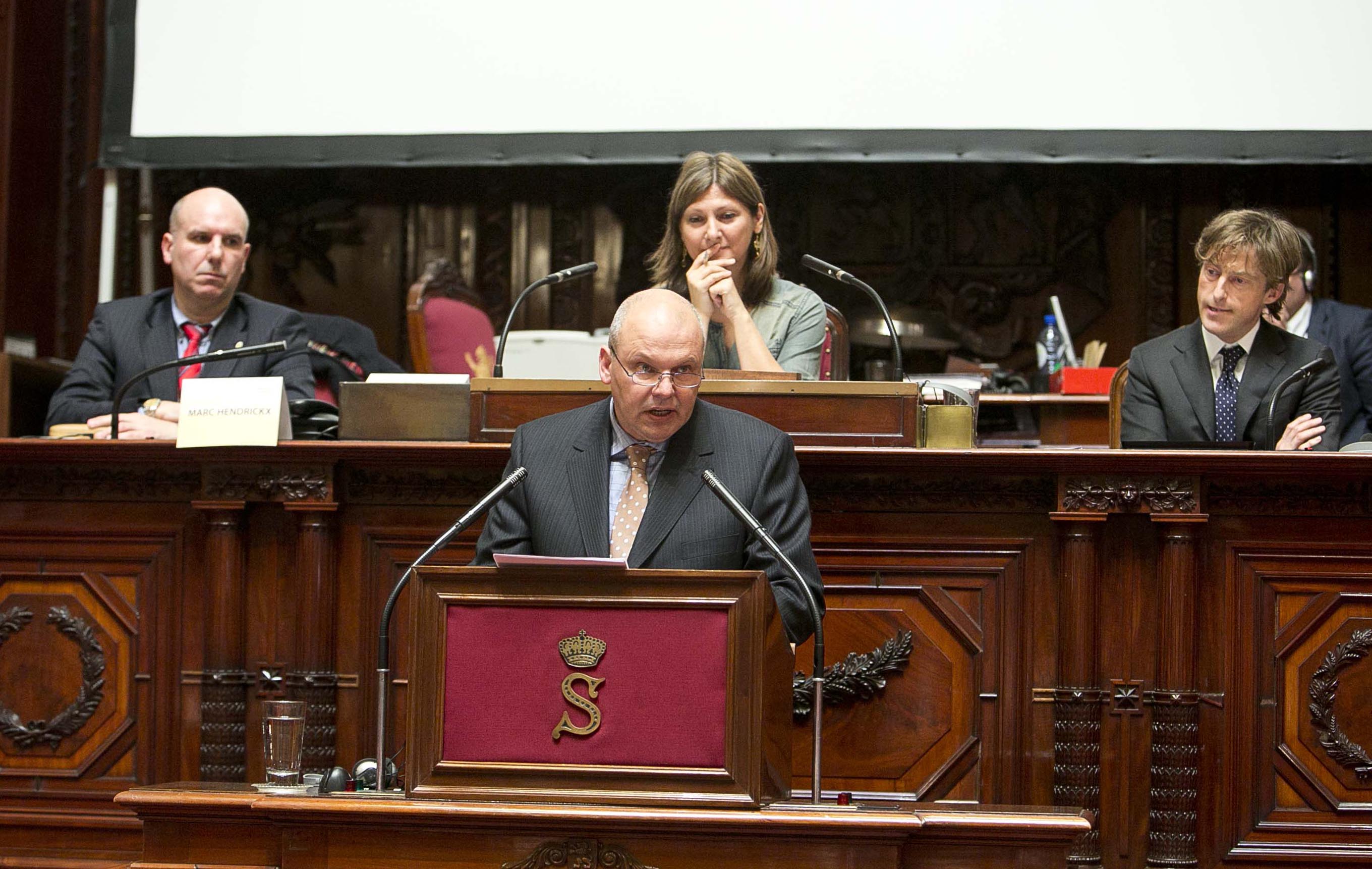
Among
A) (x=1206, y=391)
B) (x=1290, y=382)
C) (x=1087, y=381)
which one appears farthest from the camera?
(x=1087, y=381)

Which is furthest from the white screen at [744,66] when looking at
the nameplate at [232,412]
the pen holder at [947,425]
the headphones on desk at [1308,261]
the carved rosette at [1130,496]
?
the carved rosette at [1130,496]

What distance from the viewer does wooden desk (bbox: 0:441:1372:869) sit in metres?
3.12

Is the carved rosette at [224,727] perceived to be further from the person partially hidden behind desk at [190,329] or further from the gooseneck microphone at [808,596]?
the gooseneck microphone at [808,596]

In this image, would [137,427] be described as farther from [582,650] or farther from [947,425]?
[947,425]

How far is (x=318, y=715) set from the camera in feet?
10.8

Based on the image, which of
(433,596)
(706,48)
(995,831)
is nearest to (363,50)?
(706,48)

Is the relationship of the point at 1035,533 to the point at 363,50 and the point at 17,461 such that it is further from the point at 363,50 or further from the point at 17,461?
the point at 363,50

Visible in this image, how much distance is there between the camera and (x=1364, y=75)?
5465 millimetres

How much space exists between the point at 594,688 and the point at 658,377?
68 centimetres

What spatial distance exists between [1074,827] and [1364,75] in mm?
4075

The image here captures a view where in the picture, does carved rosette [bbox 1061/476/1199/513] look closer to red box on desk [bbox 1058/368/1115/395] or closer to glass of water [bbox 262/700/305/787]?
glass of water [bbox 262/700/305/787]

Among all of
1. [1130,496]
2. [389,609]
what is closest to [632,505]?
[389,609]

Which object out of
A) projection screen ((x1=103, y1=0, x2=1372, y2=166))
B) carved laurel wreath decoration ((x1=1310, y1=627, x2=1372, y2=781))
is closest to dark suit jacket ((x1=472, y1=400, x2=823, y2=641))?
carved laurel wreath decoration ((x1=1310, y1=627, x2=1372, y2=781))

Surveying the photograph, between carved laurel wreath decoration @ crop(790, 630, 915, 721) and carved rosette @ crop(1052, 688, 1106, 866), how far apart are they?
0.32m
